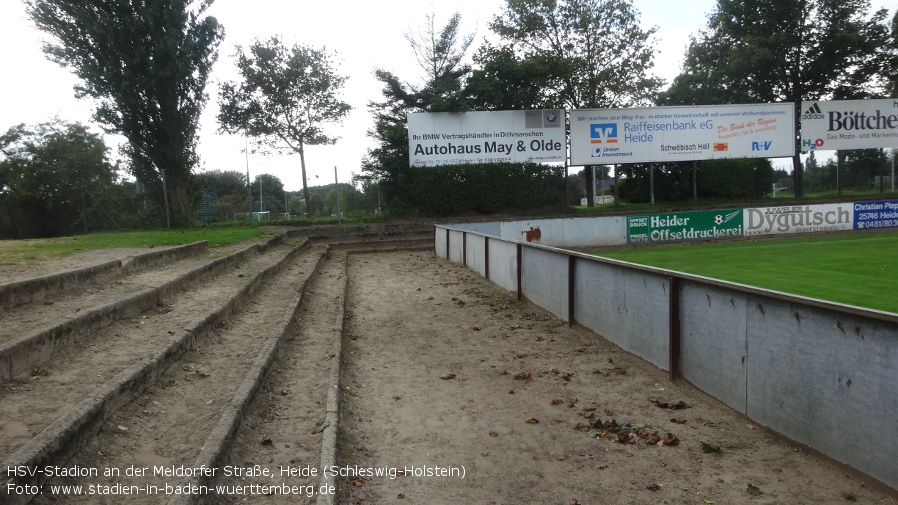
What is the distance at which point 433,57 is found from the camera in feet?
123

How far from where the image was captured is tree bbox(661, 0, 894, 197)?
34.3m

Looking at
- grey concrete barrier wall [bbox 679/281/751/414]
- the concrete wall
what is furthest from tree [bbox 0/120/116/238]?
grey concrete barrier wall [bbox 679/281/751/414]

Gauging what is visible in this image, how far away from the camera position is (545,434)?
5.15 meters

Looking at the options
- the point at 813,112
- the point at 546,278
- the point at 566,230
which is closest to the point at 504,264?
the point at 546,278

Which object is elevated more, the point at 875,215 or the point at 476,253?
the point at 875,215

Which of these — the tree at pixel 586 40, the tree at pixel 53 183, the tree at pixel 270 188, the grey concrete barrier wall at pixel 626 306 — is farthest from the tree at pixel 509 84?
the tree at pixel 270 188

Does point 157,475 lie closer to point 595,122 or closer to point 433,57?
point 595,122

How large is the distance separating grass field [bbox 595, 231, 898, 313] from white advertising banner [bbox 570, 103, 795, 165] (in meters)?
8.27

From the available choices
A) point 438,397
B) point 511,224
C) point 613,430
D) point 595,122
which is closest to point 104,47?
point 511,224

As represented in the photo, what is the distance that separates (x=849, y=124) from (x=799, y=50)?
5.12m

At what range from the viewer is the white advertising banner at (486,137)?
2991cm

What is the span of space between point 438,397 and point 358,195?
217 ft

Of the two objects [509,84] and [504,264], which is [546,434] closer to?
[504,264]

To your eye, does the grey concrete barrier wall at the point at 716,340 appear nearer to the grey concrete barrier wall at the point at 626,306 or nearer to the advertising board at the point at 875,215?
the grey concrete barrier wall at the point at 626,306
